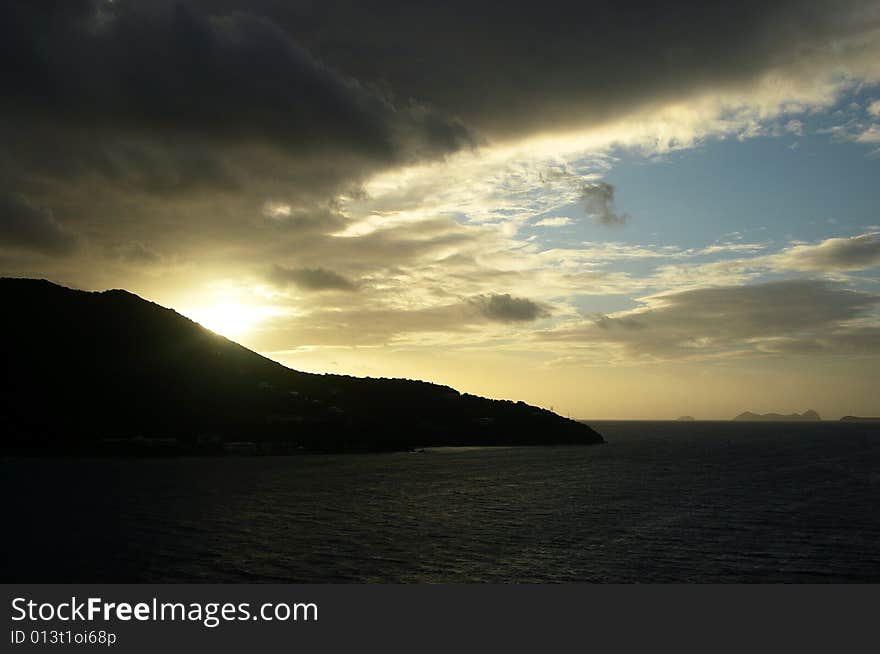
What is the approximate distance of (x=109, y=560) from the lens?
61344 millimetres

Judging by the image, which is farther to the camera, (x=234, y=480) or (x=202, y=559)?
(x=234, y=480)

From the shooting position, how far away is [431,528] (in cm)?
8325

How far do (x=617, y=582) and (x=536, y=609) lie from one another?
41.5 feet

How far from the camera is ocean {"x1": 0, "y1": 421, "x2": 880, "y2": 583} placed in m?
59.9

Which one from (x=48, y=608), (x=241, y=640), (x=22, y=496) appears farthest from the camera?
(x=22, y=496)

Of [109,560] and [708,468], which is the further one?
[708,468]

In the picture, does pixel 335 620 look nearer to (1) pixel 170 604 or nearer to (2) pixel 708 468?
(1) pixel 170 604

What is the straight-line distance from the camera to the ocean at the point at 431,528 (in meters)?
59.9

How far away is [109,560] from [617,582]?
4969 cm

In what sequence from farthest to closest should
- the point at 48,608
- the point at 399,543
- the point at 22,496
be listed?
1. the point at 22,496
2. the point at 399,543
3. the point at 48,608

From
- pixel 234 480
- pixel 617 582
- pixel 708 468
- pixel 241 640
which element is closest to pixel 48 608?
pixel 241 640

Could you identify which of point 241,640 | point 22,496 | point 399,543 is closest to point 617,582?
point 399,543

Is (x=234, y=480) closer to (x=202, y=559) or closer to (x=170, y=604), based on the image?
(x=202, y=559)

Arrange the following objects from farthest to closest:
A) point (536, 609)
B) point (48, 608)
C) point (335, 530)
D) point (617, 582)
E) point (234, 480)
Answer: point (234, 480) < point (335, 530) < point (617, 582) < point (536, 609) < point (48, 608)
